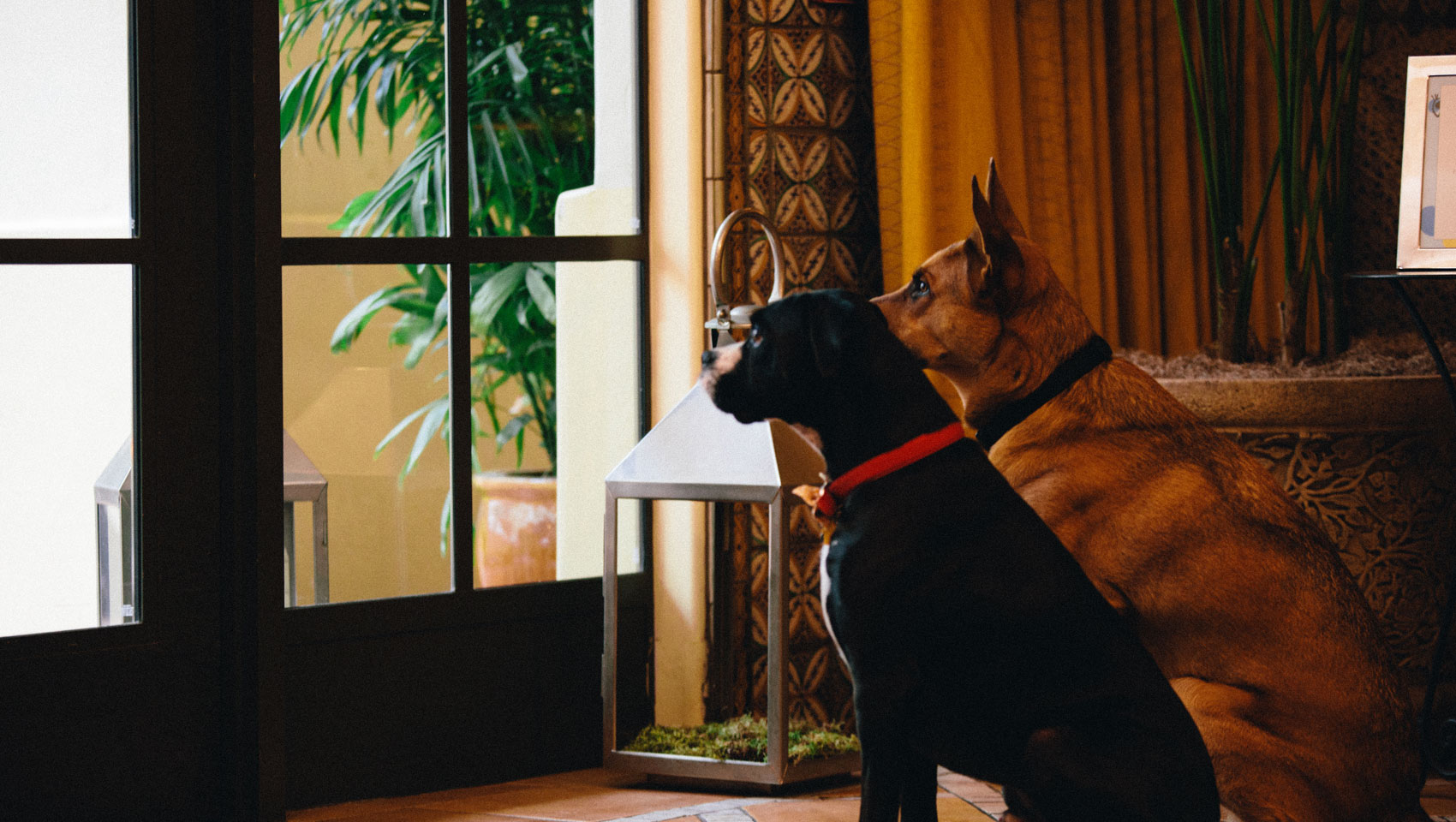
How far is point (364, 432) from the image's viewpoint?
92.2 inches

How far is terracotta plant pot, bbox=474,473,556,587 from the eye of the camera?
8.04ft

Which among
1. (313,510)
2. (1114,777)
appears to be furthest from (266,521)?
(1114,777)

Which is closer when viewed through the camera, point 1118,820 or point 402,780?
point 1118,820

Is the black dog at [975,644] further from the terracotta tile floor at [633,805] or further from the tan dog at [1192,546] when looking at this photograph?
the terracotta tile floor at [633,805]

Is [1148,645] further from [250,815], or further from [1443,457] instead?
[250,815]

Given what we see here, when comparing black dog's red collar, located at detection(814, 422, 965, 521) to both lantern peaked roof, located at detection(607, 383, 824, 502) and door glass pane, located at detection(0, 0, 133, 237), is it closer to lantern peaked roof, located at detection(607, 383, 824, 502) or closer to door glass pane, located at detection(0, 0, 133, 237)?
lantern peaked roof, located at detection(607, 383, 824, 502)

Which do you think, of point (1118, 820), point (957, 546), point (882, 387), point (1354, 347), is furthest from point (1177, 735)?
point (1354, 347)

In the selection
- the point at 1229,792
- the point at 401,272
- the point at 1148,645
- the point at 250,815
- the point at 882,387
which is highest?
the point at 401,272

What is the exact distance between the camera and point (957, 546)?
1394 mm

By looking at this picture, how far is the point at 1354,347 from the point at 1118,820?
5.62 feet

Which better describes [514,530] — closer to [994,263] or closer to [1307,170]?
[994,263]

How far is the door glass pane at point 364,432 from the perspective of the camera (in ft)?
7.39

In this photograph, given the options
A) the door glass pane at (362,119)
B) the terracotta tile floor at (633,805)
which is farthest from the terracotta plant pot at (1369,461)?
the door glass pane at (362,119)

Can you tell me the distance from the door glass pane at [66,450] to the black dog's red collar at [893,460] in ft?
4.18
